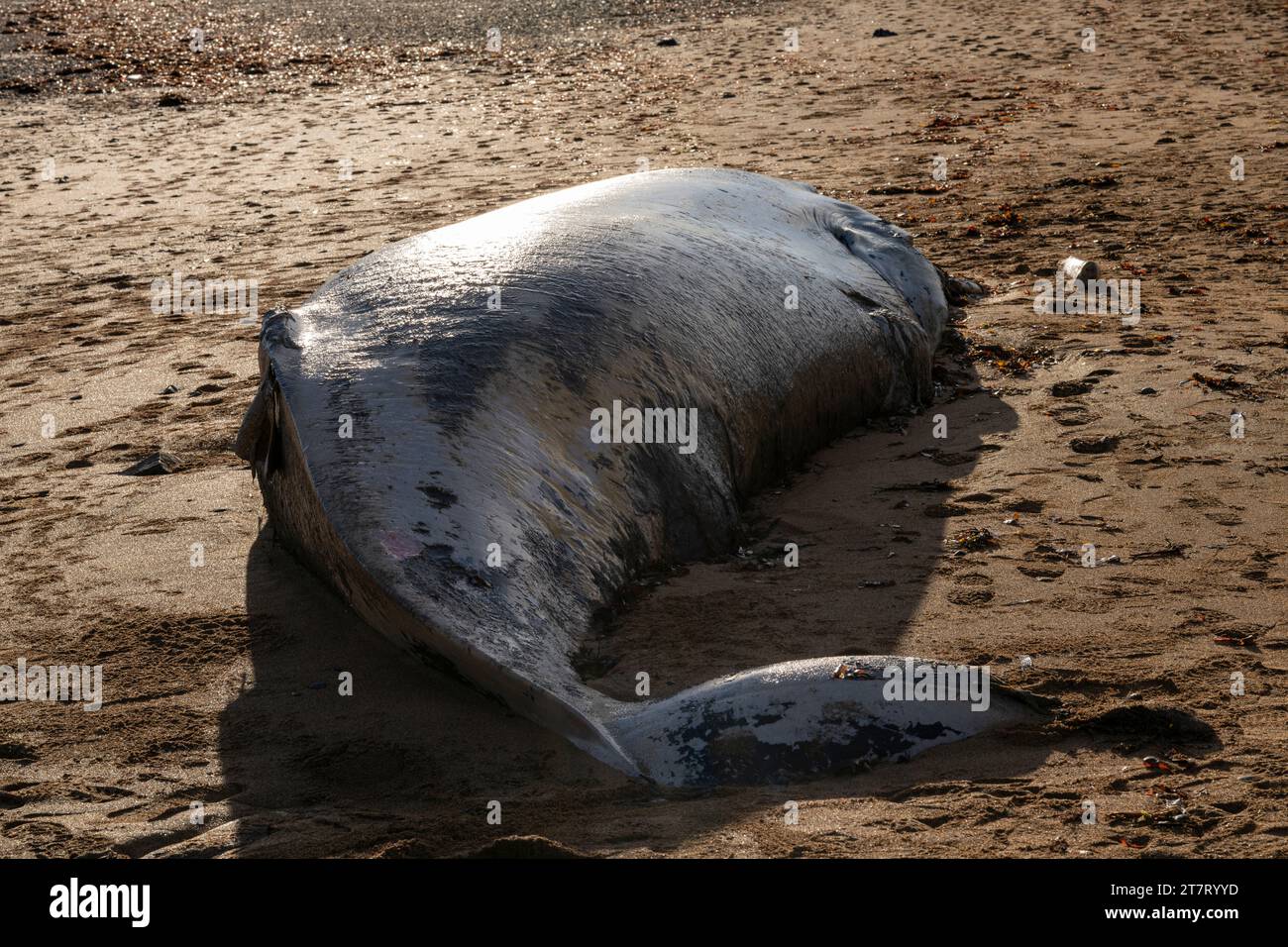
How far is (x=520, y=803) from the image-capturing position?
3.01 meters

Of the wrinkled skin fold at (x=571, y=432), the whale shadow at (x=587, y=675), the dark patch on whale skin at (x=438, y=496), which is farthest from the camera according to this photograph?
the dark patch on whale skin at (x=438, y=496)

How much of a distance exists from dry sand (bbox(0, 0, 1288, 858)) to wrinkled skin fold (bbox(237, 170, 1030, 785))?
5.3 inches

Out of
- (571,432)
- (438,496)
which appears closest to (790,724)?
(438,496)

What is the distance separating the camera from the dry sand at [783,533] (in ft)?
9.80

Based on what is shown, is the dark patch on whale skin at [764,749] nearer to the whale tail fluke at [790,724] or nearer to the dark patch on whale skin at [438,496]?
the whale tail fluke at [790,724]

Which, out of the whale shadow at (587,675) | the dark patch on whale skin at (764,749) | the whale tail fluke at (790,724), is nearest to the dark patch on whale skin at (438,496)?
the whale shadow at (587,675)

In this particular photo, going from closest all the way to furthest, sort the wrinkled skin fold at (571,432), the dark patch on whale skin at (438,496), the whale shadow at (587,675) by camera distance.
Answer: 1. the whale shadow at (587,675)
2. the wrinkled skin fold at (571,432)
3. the dark patch on whale skin at (438,496)

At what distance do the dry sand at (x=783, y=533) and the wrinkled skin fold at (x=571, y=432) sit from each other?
5.3 inches

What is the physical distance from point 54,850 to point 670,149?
9441mm

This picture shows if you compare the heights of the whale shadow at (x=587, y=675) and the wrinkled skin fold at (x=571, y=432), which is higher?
the wrinkled skin fold at (x=571, y=432)

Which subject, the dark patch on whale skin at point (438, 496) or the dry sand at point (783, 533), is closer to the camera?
the dry sand at point (783, 533)

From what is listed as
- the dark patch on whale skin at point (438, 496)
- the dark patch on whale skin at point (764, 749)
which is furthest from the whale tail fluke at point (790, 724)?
the dark patch on whale skin at point (438, 496)
